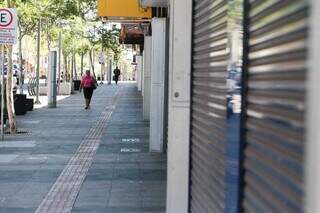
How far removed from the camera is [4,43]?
1535cm

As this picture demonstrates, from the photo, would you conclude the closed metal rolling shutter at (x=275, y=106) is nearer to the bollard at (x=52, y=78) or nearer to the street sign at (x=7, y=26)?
the street sign at (x=7, y=26)

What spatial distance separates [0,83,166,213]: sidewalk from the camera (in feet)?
27.6

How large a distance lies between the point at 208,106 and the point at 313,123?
2918 millimetres

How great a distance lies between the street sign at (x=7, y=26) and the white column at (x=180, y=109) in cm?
1002

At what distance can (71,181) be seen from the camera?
1002 cm

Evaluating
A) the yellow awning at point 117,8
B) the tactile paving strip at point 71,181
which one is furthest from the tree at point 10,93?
the yellow awning at point 117,8

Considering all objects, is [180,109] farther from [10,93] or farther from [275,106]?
[10,93]

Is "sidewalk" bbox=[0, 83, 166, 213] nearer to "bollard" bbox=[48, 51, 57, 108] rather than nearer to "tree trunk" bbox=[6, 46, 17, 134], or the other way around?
"tree trunk" bbox=[6, 46, 17, 134]

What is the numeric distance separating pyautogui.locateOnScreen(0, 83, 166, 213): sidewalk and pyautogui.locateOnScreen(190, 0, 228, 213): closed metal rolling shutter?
9.32ft

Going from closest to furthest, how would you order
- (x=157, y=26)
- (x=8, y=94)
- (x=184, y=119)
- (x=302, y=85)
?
(x=302, y=85) → (x=184, y=119) → (x=157, y=26) → (x=8, y=94)

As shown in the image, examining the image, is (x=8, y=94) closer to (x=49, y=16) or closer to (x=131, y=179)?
(x=131, y=179)

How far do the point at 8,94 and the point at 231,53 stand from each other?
13.7 metres

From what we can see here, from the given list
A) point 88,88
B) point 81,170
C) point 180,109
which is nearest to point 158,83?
point 81,170

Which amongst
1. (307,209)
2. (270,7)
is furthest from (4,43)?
(307,209)
